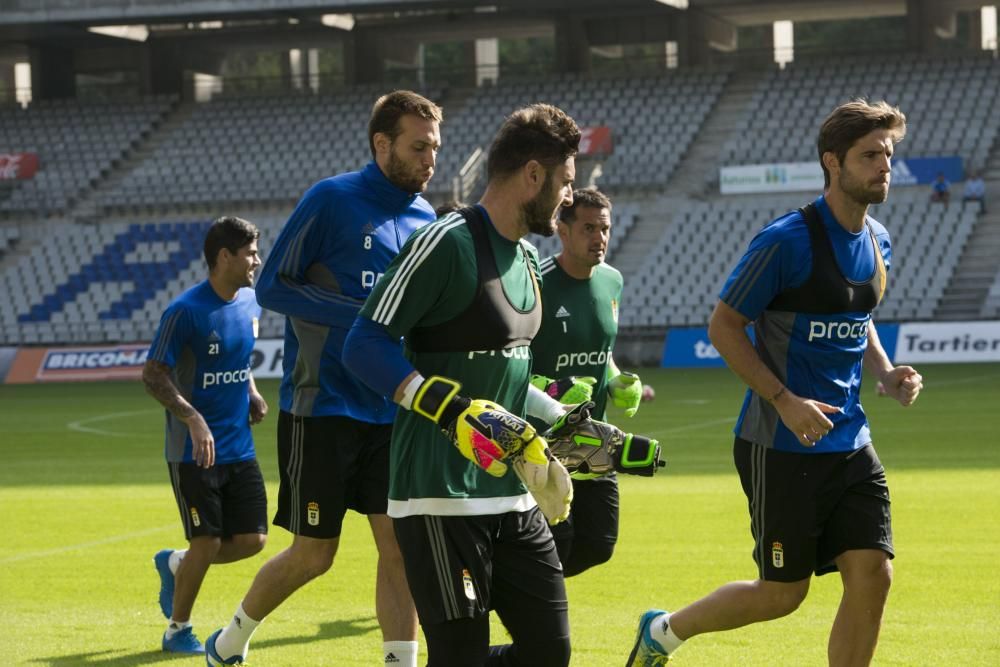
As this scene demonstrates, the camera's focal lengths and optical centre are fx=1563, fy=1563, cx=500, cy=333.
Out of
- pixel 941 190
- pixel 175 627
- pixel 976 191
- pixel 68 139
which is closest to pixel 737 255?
pixel 941 190

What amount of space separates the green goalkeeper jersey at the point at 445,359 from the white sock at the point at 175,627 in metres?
3.32

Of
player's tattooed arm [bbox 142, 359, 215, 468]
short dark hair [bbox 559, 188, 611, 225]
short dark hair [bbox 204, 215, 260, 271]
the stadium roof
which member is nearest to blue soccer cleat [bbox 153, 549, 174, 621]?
player's tattooed arm [bbox 142, 359, 215, 468]

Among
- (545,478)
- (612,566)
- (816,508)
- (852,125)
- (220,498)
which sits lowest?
(612,566)

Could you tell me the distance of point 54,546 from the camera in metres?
11.6

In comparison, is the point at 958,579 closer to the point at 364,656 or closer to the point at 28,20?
the point at 364,656

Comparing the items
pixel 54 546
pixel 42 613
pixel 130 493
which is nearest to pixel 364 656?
pixel 42 613

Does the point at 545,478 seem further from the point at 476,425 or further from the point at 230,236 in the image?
the point at 230,236

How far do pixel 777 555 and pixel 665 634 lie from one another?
0.78m

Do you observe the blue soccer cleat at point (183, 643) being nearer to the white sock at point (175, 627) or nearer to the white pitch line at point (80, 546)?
the white sock at point (175, 627)

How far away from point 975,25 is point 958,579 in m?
38.8

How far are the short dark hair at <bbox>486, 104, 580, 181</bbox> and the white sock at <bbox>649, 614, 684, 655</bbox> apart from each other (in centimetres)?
250

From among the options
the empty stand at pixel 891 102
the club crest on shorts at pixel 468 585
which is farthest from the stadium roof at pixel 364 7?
the club crest on shorts at pixel 468 585

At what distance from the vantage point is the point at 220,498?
827 cm

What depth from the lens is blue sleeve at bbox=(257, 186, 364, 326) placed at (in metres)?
6.42
